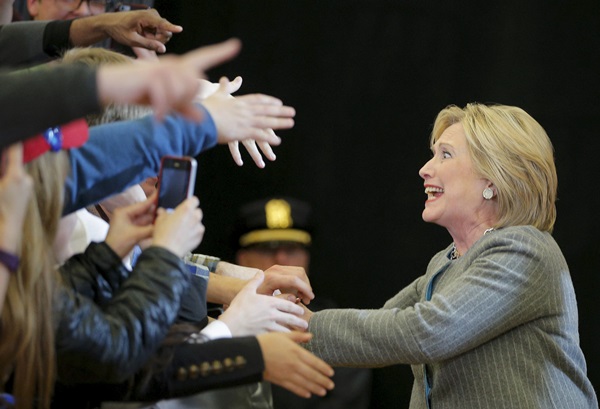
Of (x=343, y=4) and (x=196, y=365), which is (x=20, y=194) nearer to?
(x=196, y=365)

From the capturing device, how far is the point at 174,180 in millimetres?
1473

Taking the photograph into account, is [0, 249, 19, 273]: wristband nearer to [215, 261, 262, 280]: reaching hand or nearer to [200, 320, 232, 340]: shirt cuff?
[200, 320, 232, 340]: shirt cuff

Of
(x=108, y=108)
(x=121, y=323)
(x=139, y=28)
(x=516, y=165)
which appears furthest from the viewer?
(x=516, y=165)

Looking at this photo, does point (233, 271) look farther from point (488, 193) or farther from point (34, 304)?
point (34, 304)

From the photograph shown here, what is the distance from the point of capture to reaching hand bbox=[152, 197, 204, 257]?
1.42 m

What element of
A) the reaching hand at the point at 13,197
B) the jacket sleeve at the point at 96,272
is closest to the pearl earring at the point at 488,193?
the jacket sleeve at the point at 96,272

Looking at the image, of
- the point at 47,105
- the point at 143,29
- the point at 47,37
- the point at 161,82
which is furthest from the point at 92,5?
the point at 161,82

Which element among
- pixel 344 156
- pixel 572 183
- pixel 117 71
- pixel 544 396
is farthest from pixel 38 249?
pixel 572 183

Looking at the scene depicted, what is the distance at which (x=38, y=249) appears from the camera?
1.30 metres

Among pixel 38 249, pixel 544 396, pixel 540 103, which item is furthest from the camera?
pixel 540 103

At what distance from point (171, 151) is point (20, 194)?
0.37 metres

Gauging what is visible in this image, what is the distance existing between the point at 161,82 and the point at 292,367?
62cm

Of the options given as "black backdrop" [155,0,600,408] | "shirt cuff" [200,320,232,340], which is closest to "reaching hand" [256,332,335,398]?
"shirt cuff" [200,320,232,340]

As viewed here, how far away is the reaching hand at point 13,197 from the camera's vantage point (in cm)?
118
